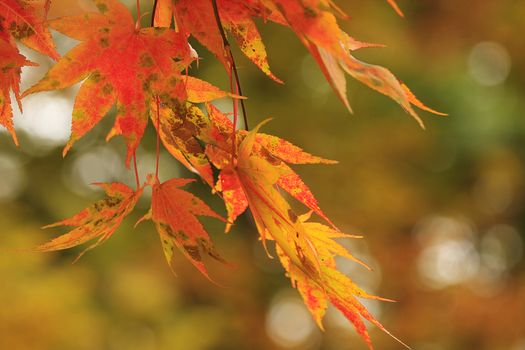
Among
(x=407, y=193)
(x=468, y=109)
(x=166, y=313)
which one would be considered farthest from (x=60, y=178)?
(x=468, y=109)

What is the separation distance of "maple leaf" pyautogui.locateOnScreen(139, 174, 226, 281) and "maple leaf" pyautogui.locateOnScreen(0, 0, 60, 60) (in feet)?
0.51

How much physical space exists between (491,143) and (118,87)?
4.00 metres

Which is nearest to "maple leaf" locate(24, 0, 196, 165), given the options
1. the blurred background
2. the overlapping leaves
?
the overlapping leaves

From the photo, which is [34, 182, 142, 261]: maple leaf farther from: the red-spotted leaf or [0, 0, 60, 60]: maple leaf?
[0, 0, 60, 60]: maple leaf

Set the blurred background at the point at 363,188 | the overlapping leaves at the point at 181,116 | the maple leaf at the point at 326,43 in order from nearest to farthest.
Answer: the maple leaf at the point at 326,43 < the overlapping leaves at the point at 181,116 < the blurred background at the point at 363,188

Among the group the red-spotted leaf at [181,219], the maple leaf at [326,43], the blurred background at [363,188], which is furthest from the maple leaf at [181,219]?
the blurred background at [363,188]

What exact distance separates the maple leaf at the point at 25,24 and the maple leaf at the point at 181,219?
16 centimetres

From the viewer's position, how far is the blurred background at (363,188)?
4.00 metres

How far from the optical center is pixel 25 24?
661 mm

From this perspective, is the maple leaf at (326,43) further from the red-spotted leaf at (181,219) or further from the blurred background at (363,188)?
the blurred background at (363,188)

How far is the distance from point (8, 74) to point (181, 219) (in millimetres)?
188

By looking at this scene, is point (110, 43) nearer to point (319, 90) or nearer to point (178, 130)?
point (178, 130)

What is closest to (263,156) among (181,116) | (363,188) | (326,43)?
(181,116)

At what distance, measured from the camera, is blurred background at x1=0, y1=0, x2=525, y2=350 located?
4004mm
